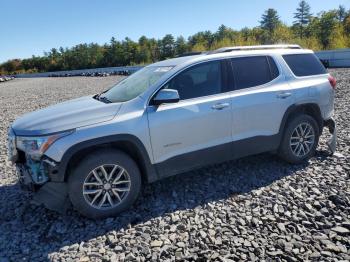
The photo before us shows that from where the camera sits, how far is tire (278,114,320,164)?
16.4ft

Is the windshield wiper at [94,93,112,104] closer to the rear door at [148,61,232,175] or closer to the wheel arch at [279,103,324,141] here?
the rear door at [148,61,232,175]

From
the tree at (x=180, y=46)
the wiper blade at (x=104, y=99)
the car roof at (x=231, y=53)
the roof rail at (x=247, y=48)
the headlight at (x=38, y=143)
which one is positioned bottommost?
the headlight at (x=38, y=143)

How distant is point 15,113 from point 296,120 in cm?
1122

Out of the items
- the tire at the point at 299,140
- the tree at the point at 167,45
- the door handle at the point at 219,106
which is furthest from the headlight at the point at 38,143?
the tree at the point at 167,45

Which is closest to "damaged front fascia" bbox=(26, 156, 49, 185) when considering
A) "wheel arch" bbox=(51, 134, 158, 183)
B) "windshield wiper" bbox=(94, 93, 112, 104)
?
"wheel arch" bbox=(51, 134, 158, 183)

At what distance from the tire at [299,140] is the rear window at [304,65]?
2.35 ft

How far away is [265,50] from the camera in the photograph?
502 centimetres

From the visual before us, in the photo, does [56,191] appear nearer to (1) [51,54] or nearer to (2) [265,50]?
(2) [265,50]

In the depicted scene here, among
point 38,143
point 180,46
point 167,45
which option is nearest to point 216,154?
point 38,143

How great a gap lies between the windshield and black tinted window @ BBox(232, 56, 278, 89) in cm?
100

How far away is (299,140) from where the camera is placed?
5137mm

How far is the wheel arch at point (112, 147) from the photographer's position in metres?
3.55

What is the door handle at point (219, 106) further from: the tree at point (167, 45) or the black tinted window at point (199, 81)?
the tree at point (167, 45)

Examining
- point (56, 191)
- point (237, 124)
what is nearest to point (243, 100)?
point (237, 124)
